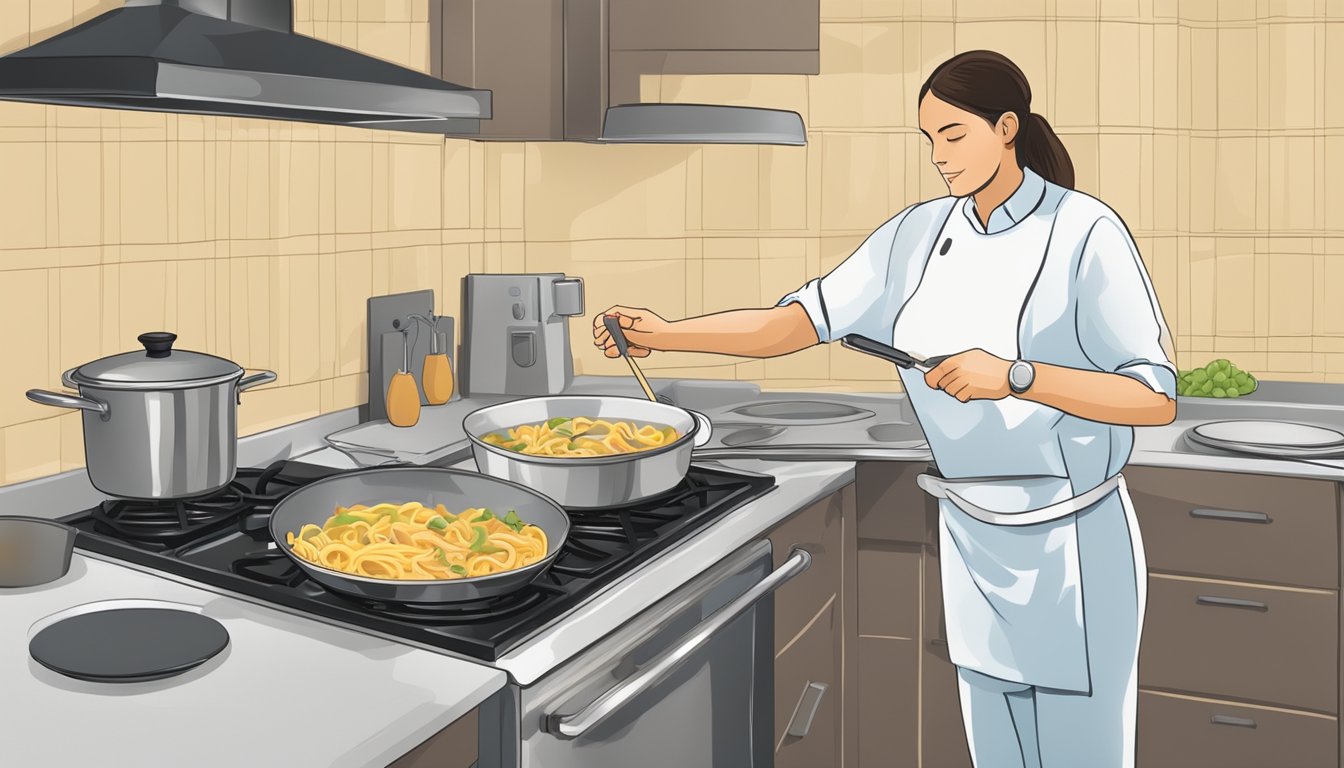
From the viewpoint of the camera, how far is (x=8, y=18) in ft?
5.46

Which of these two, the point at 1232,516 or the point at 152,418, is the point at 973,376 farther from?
the point at 152,418

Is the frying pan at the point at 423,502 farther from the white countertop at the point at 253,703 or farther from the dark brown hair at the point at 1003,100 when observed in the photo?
the dark brown hair at the point at 1003,100

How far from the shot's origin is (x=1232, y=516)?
7.46 feet

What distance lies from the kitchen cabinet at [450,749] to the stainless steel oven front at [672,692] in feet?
0.09

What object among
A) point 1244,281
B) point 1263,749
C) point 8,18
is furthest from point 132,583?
point 1244,281

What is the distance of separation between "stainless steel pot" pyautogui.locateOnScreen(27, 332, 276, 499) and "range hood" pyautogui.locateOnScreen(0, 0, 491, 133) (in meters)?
0.38

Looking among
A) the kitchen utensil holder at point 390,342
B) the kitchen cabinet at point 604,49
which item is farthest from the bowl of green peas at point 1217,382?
the kitchen utensil holder at point 390,342

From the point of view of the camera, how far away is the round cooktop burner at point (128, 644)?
114 cm

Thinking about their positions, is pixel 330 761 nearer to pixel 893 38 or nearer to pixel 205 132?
pixel 205 132

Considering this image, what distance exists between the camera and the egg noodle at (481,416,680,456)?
1898mm

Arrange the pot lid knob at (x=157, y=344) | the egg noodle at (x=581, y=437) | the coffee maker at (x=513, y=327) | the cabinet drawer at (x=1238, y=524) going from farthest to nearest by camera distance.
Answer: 1. the coffee maker at (x=513, y=327)
2. the cabinet drawer at (x=1238, y=524)
3. the egg noodle at (x=581, y=437)
4. the pot lid knob at (x=157, y=344)

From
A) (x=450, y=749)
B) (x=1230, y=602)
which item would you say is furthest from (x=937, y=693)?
(x=450, y=749)

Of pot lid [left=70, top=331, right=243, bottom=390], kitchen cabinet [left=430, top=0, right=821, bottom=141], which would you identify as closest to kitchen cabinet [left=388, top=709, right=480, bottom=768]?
pot lid [left=70, top=331, right=243, bottom=390]

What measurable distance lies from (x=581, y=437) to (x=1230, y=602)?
53.4 inches
